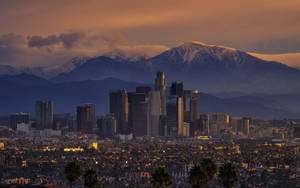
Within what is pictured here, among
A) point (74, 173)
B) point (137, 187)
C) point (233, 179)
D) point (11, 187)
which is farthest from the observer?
point (137, 187)

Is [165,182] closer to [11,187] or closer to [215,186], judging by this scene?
[11,187]

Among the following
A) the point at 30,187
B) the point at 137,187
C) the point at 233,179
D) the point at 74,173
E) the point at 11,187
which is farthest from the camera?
the point at 137,187

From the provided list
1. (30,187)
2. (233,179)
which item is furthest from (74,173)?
(233,179)

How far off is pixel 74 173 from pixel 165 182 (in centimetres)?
1835

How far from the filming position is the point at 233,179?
122 metres

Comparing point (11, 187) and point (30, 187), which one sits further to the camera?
point (30, 187)

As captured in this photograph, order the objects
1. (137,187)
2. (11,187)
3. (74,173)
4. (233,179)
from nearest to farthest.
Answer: (11,187)
(233,179)
(74,173)
(137,187)

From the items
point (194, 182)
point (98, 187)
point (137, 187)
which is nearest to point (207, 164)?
point (194, 182)

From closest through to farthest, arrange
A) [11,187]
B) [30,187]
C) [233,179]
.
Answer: [11,187] < [30,187] < [233,179]

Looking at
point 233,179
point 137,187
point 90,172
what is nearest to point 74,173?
point 90,172

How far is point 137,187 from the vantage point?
193125mm

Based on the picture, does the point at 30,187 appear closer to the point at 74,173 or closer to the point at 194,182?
the point at 74,173

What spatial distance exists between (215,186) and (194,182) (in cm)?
7669

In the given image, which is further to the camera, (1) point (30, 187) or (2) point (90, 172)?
(2) point (90, 172)
